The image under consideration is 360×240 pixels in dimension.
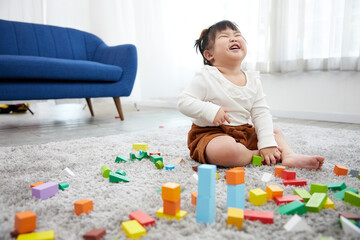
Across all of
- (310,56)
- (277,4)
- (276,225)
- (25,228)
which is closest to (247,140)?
(276,225)

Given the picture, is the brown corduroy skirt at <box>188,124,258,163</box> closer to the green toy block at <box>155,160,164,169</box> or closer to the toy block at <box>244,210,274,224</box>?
the green toy block at <box>155,160,164,169</box>

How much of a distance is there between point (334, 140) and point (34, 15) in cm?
386

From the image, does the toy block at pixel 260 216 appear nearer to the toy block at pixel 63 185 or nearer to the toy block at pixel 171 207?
the toy block at pixel 171 207

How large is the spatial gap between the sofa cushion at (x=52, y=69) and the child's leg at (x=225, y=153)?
1.51 meters

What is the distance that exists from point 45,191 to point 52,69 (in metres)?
1.51

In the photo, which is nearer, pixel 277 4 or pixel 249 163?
pixel 249 163

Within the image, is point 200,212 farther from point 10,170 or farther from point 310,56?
point 310,56

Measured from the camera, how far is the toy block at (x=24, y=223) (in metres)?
0.53

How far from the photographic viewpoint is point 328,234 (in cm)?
51

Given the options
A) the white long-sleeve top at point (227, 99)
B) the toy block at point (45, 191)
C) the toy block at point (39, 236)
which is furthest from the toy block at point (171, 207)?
the white long-sleeve top at point (227, 99)

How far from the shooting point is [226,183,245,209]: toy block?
59 cm

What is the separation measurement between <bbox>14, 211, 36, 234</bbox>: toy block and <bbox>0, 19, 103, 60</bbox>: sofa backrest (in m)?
2.25

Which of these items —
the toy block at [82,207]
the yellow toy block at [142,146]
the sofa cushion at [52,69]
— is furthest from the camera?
the sofa cushion at [52,69]

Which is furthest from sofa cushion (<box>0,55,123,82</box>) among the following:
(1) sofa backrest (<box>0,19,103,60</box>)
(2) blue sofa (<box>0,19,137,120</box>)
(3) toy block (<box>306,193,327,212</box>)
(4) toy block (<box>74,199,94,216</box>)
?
(3) toy block (<box>306,193,327,212</box>)
